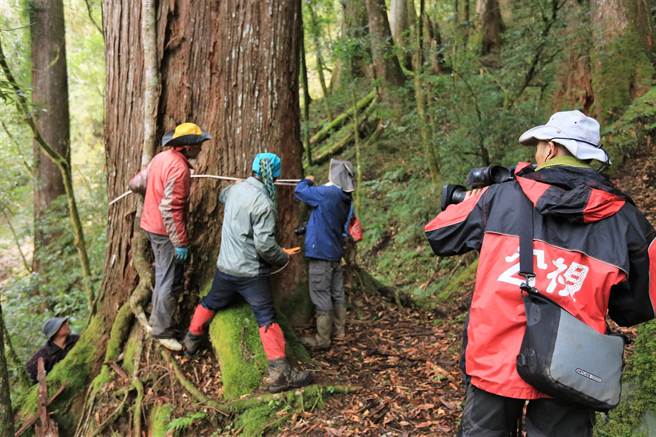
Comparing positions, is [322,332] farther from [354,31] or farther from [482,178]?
[354,31]

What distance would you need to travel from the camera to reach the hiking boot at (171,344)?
466 centimetres

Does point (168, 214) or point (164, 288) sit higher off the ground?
point (168, 214)

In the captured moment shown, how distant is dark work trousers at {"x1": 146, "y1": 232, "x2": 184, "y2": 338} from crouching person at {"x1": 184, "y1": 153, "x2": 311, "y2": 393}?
43cm

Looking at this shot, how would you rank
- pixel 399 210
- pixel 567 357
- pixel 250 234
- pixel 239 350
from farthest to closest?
pixel 399 210 < pixel 239 350 < pixel 250 234 < pixel 567 357

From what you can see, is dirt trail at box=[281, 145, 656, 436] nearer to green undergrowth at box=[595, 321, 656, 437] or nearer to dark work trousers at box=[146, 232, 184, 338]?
green undergrowth at box=[595, 321, 656, 437]

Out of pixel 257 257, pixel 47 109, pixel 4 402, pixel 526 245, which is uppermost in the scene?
pixel 47 109

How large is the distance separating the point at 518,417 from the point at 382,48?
9.98 metres

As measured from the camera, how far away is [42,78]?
10461 millimetres

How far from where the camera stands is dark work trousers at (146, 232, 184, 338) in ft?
15.3

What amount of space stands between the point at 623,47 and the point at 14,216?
13949 mm

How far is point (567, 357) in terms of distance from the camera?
217 centimetres

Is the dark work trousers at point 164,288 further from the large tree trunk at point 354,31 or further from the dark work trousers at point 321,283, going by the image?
the large tree trunk at point 354,31

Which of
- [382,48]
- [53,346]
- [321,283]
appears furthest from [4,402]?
[382,48]

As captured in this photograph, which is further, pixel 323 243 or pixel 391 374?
pixel 323 243
